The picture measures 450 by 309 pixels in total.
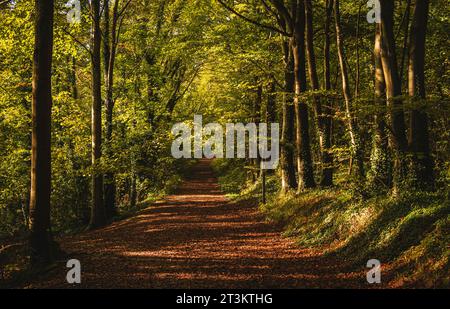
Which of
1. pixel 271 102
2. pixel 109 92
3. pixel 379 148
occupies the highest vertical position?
pixel 109 92

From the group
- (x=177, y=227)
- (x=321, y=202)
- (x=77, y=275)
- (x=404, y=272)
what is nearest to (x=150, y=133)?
(x=177, y=227)

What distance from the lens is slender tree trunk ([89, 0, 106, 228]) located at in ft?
55.9

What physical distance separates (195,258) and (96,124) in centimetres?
940

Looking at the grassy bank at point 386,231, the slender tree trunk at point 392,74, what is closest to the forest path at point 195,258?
the grassy bank at point 386,231

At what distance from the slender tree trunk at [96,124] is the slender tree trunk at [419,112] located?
11.7 metres

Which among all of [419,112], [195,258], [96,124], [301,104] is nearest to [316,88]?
[301,104]

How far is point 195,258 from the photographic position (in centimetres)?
1054

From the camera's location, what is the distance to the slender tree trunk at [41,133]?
970cm

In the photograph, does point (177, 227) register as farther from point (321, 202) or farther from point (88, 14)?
point (88, 14)

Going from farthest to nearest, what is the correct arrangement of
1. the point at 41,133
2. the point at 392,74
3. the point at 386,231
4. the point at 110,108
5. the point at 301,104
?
A: the point at 110,108
the point at 301,104
the point at 392,74
the point at 41,133
the point at 386,231

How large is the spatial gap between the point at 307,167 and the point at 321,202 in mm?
2701

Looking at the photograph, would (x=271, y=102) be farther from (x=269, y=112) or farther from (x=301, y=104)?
(x=301, y=104)

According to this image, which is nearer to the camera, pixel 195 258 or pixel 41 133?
pixel 41 133
